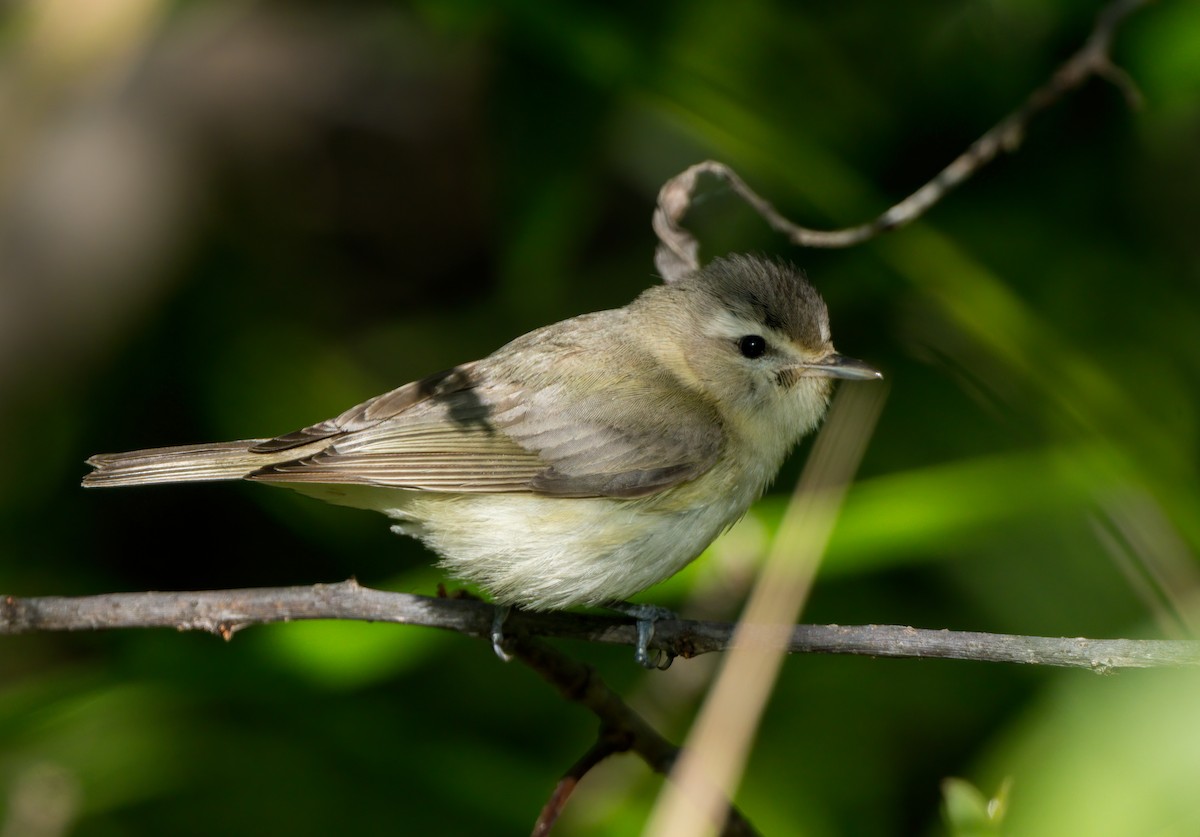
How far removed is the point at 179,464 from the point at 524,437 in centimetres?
81

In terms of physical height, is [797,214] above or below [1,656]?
above

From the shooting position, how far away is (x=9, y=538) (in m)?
4.23

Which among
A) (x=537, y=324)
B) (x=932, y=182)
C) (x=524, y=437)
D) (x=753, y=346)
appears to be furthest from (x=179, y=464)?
(x=537, y=324)

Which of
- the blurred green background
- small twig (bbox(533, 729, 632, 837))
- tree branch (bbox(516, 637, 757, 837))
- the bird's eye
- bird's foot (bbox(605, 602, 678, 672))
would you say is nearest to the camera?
small twig (bbox(533, 729, 632, 837))

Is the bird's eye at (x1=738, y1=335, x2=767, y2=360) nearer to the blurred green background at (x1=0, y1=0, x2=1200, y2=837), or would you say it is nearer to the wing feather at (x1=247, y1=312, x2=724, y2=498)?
the wing feather at (x1=247, y1=312, x2=724, y2=498)

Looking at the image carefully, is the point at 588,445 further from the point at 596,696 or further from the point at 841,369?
the point at 596,696

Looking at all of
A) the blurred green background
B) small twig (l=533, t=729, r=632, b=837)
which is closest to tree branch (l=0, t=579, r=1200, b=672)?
small twig (l=533, t=729, r=632, b=837)

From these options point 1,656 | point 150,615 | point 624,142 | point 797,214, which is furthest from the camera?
point 624,142

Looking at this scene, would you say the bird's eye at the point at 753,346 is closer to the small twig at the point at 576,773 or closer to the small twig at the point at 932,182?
the small twig at the point at 932,182

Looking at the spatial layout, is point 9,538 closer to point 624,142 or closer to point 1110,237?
point 624,142

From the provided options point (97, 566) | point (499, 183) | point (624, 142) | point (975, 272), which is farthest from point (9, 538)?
point (975, 272)

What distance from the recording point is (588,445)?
2.94 m

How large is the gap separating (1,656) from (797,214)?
3.24 metres

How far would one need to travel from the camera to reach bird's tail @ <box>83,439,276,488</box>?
8.95 ft
